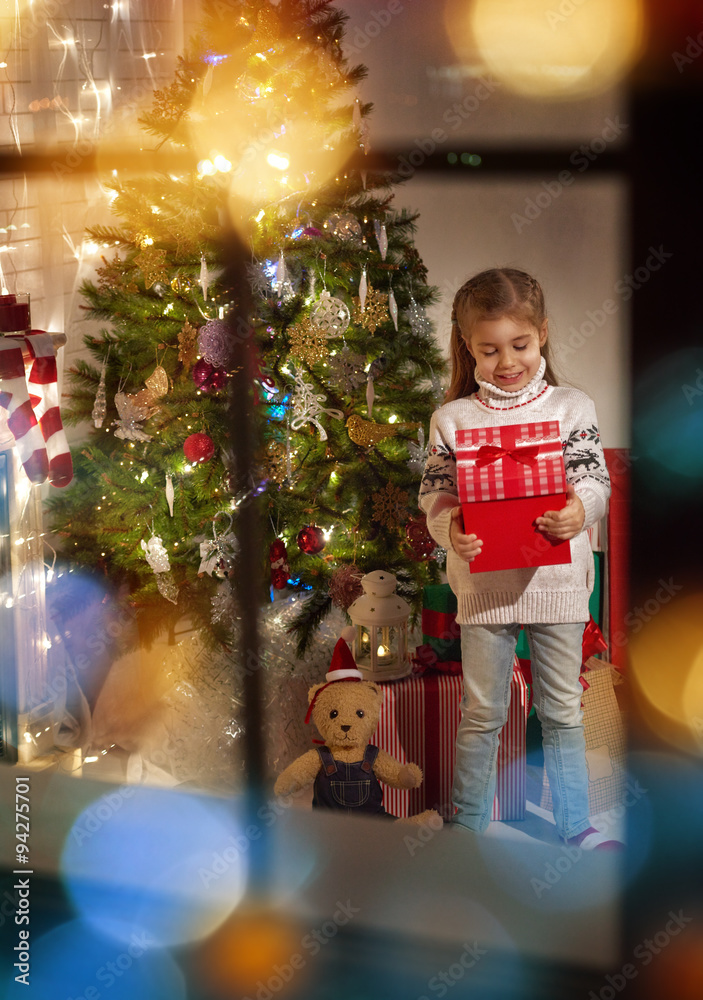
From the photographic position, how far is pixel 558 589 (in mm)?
1862

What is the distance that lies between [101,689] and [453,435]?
1.59m

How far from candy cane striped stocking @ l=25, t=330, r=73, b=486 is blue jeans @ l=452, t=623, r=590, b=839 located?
1164 millimetres

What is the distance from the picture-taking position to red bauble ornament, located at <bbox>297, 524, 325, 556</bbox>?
8.31ft

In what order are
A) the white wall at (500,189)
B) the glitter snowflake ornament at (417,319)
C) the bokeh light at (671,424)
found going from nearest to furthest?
the bokeh light at (671,424), the glitter snowflake ornament at (417,319), the white wall at (500,189)

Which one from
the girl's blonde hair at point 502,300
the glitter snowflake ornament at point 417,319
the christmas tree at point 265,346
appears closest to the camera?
the girl's blonde hair at point 502,300

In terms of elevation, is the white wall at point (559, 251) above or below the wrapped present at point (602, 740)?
above

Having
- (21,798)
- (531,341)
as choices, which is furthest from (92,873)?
(531,341)

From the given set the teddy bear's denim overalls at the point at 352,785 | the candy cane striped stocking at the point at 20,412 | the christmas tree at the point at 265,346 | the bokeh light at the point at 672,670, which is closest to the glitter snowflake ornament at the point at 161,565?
the christmas tree at the point at 265,346

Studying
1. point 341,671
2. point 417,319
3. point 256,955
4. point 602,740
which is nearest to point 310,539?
point 341,671

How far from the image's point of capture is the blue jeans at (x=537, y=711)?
6.25ft

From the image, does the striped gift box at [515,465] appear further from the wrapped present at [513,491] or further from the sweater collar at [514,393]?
the sweater collar at [514,393]

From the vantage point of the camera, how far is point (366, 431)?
2545 millimetres

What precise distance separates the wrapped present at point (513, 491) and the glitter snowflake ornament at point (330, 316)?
782 mm

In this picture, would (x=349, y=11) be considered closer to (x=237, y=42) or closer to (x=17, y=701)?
(x=237, y=42)
